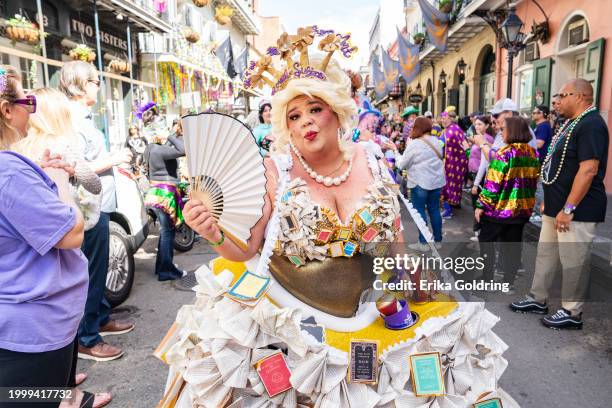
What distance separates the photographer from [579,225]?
3580 millimetres

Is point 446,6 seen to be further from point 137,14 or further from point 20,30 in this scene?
point 20,30

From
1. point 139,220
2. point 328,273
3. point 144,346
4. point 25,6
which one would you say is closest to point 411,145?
point 139,220

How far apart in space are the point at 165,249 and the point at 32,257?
3.53 m

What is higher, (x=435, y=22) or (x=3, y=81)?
(x=435, y=22)

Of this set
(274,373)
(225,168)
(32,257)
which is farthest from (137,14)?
(274,373)

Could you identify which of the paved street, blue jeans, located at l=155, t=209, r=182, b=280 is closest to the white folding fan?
the paved street

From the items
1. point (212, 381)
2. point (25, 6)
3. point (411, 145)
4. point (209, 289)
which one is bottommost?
point (212, 381)

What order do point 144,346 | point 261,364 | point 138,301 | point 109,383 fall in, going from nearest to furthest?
point 261,364 < point 109,383 < point 144,346 < point 138,301

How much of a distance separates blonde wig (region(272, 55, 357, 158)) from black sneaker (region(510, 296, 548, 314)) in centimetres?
289

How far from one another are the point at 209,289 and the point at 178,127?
393 centimetres

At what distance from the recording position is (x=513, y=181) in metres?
4.23

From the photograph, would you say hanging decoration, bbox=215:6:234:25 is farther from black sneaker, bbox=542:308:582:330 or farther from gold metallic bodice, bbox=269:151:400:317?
gold metallic bodice, bbox=269:151:400:317

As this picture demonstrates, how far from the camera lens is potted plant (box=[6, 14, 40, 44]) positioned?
7821mm

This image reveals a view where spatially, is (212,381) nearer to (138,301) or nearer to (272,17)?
(138,301)
